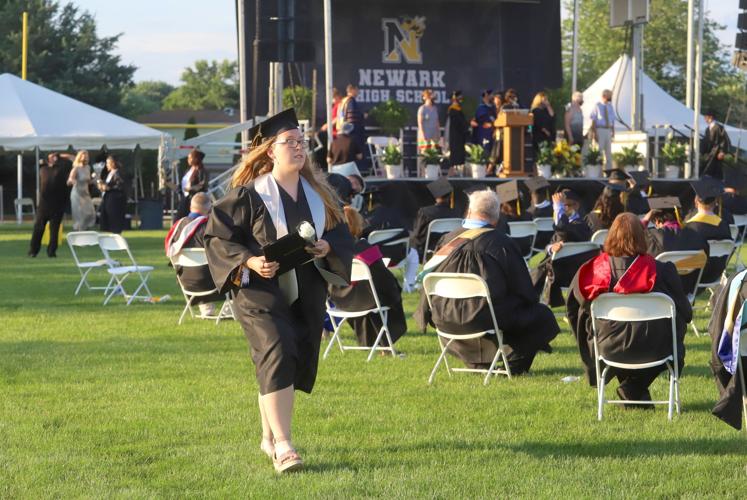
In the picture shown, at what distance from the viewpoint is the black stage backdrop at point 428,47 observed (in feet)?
89.2

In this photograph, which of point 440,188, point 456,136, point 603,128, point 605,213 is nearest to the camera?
point 605,213

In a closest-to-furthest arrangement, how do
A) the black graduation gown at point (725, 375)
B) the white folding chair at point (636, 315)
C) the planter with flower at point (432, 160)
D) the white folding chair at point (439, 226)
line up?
the black graduation gown at point (725, 375) < the white folding chair at point (636, 315) < the white folding chair at point (439, 226) < the planter with flower at point (432, 160)

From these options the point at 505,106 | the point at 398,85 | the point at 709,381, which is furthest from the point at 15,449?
the point at 398,85

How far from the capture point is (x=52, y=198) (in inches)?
819

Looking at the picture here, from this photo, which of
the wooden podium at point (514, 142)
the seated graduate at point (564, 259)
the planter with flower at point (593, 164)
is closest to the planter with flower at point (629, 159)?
the planter with flower at point (593, 164)

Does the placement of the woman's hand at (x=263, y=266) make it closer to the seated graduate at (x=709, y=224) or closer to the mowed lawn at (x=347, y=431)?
the mowed lawn at (x=347, y=431)

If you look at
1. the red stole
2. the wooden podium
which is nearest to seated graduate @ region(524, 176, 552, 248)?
the wooden podium

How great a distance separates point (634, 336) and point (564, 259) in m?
3.91

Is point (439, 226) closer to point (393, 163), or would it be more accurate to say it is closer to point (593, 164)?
point (393, 163)

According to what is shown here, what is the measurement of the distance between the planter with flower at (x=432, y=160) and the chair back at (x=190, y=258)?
9517 millimetres

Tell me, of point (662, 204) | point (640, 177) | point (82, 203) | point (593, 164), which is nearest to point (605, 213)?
point (662, 204)

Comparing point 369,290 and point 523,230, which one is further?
point 523,230

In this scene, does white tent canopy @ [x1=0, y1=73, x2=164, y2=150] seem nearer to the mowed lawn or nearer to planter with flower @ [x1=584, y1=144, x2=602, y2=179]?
planter with flower @ [x1=584, y1=144, x2=602, y2=179]

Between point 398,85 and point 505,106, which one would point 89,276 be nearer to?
point 505,106
